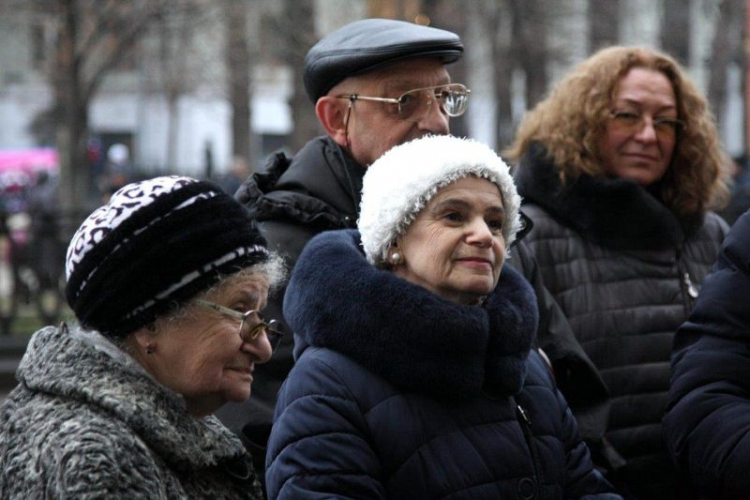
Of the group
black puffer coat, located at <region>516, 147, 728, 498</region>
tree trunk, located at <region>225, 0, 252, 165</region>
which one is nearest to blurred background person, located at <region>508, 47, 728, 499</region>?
black puffer coat, located at <region>516, 147, 728, 498</region>

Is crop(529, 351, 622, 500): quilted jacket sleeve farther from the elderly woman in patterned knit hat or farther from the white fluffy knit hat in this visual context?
the elderly woman in patterned knit hat

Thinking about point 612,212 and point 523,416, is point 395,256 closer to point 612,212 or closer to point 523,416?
point 523,416

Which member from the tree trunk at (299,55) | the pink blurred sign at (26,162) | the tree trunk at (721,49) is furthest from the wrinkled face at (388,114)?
the pink blurred sign at (26,162)

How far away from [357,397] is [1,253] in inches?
464

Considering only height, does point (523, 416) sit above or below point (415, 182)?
below

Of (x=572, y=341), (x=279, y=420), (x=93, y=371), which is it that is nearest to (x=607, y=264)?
(x=572, y=341)

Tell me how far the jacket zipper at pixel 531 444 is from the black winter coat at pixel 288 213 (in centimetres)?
70

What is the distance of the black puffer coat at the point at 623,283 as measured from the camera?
412 centimetres

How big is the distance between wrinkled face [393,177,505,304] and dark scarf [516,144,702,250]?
126 centimetres

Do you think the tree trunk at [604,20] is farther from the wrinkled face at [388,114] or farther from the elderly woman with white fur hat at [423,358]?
the elderly woman with white fur hat at [423,358]

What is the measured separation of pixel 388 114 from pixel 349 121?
0.12 m

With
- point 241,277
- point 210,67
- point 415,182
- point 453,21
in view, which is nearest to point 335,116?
point 415,182

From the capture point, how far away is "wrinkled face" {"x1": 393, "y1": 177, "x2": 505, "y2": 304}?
9.68 feet

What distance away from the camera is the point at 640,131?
4.37m
